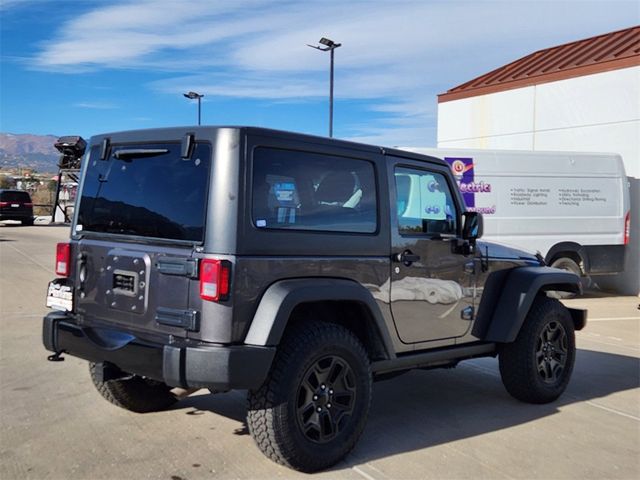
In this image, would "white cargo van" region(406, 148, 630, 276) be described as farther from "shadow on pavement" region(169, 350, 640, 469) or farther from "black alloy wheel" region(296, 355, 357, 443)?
"black alloy wheel" region(296, 355, 357, 443)

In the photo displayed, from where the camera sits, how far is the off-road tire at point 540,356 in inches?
210

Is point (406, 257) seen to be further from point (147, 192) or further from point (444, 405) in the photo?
point (147, 192)

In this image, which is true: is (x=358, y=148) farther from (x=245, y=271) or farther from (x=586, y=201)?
(x=586, y=201)

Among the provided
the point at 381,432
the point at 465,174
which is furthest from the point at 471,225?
the point at 465,174

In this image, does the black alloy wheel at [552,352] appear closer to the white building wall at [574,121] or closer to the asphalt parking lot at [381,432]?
the asphalt parking lot at [381,432]

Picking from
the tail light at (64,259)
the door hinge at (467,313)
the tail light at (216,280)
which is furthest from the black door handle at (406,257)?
the tail light at (64,259)

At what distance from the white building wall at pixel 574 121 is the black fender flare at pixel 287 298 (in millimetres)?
10303

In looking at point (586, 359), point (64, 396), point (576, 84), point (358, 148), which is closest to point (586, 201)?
point (576, 84)

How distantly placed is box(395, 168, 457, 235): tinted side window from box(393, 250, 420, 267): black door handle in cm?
15

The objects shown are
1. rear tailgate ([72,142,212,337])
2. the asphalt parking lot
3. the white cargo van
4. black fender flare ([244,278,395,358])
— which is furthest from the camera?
the white cargo van

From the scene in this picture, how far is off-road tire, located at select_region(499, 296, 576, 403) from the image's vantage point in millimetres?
5344

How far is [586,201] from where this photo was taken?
1186 centimetres

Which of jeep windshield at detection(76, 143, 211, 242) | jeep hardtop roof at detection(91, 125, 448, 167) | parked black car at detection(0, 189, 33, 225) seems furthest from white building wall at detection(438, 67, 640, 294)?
parked black car at detection(0, 189, 33, 225)

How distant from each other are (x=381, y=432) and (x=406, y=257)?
1.26 metres
